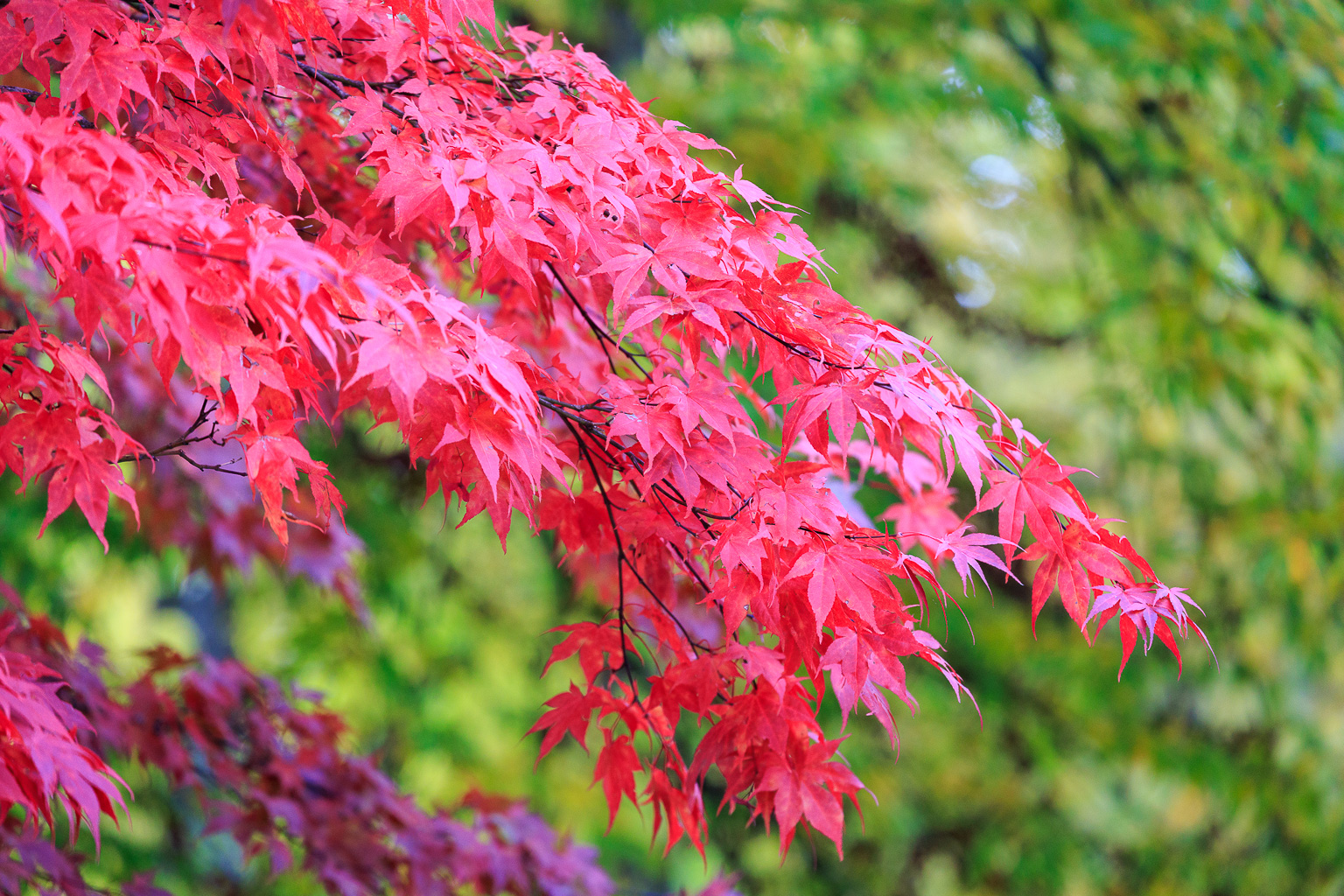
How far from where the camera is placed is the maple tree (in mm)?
1135

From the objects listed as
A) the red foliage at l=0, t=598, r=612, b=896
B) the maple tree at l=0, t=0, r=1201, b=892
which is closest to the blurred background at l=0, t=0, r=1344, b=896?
the red foliage at l=0, t=598, r=612, b=896

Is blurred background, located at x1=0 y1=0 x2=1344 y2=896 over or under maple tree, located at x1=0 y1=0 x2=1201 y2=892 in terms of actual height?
under

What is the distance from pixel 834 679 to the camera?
1401 millimetres

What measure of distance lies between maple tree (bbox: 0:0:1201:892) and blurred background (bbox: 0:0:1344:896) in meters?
2.57

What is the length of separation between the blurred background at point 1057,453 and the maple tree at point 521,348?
257 centimetres

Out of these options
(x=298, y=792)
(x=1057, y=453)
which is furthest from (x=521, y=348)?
(x=1057, y=453)

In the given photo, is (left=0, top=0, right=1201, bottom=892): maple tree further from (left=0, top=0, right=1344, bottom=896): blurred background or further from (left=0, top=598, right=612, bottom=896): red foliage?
(left=0, top=0, right=1344, bottom=896): blurred background

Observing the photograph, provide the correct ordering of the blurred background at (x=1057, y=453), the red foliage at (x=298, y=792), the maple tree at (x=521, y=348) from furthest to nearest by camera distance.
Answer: the blurred background at (x=1057, y=453) < the red foliage at (x=298, y=792) < the maple tree at (x=521, y=348)

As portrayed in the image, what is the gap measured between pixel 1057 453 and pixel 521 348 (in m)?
4.44

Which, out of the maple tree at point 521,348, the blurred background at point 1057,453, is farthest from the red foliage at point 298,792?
the blurred background at point 1057,453

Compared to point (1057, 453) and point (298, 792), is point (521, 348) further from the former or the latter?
point (1057, 453)

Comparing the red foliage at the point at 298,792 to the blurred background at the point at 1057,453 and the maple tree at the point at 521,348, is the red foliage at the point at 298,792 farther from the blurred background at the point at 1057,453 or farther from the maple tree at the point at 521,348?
the blurred background at the point at 1057,453

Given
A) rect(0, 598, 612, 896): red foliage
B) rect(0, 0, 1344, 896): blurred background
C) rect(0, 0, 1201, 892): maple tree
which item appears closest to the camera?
rect(0, 0, 1201, 892): maple tree

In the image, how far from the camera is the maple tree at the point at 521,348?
113 centimetres
